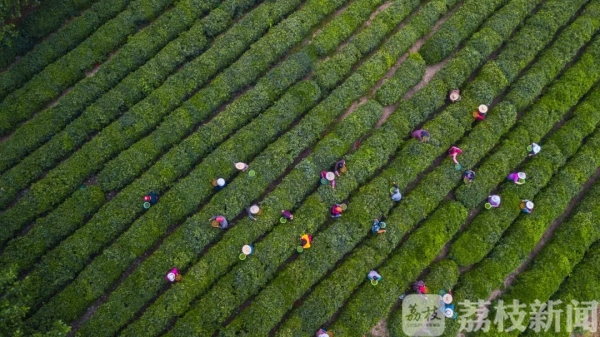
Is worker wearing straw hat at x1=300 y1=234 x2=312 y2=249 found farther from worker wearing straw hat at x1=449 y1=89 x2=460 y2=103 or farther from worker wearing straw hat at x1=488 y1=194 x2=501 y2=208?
worker wearing straw hat at x1=449 y1=89 x2=460 y2=103

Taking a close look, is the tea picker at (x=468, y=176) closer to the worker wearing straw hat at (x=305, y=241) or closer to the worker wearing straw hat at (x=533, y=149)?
the worker wearing straw hat at (x=533, y=149)

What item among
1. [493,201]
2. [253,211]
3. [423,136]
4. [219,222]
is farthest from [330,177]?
[493,201]

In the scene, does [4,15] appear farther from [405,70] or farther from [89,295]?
[405,70]

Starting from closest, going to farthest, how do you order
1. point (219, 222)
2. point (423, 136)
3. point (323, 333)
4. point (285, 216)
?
1. point (323, 333)
2. point (219, 222)
3. point (285, 216)
4. point (423, 136)

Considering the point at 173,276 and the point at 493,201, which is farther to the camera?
the point at 493,201

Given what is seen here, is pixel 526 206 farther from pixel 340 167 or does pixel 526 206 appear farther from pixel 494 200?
pixel 340 167

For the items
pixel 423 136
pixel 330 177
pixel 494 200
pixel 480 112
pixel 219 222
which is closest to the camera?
pixel 219 222

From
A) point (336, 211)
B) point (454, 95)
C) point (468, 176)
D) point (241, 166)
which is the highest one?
point (241, 166)
